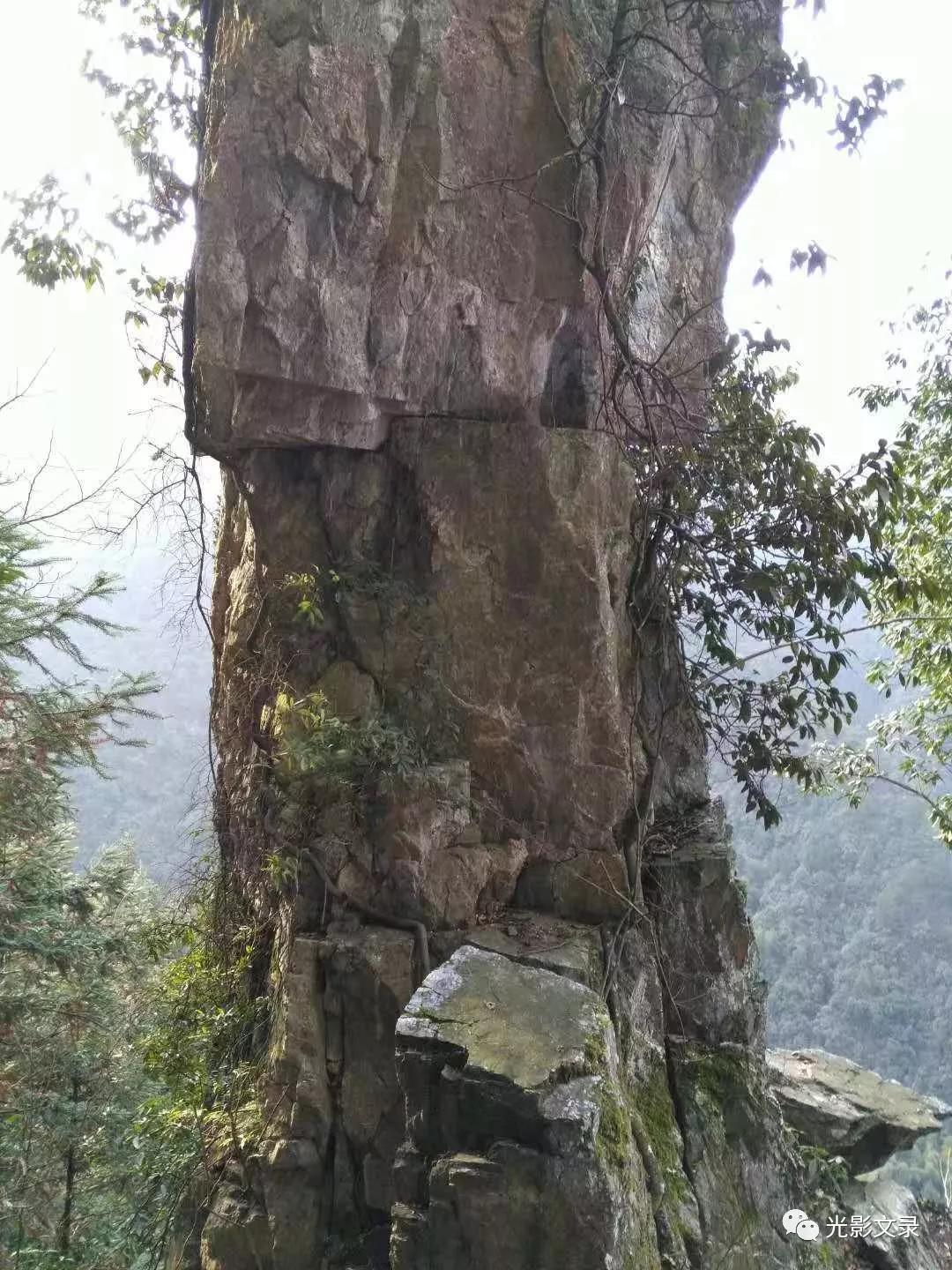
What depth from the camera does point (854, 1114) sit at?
23.5 ft

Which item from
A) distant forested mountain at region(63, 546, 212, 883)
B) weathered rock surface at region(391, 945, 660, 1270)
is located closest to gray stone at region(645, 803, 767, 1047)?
weathered rock surface at region(391, 945, 660, 1270)

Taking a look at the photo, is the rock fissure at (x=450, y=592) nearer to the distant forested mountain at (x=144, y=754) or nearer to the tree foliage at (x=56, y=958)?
the tree foliage at (x=56, y=958)

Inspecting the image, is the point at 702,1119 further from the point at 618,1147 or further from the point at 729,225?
the point at 729,225

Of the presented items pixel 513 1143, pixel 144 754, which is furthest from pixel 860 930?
pixel 513 1143

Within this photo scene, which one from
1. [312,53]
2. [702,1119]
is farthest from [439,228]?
[702,1119]

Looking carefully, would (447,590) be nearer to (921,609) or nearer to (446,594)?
(446,594)

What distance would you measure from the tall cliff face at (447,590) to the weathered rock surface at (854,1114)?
2.71 metres

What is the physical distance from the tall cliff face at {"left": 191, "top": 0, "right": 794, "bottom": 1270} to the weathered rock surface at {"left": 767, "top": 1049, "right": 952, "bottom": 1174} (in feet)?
8.90

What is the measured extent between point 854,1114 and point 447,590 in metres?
5.88

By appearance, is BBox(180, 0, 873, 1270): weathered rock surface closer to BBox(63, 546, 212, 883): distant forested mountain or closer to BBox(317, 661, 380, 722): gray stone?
BBox(317, 661, 380, 722): gray stone

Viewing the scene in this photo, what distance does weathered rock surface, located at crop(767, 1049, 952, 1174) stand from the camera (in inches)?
277

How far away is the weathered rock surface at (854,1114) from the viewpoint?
705 centimetres

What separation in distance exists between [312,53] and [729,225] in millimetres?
3577

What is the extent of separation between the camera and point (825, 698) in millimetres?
5844
